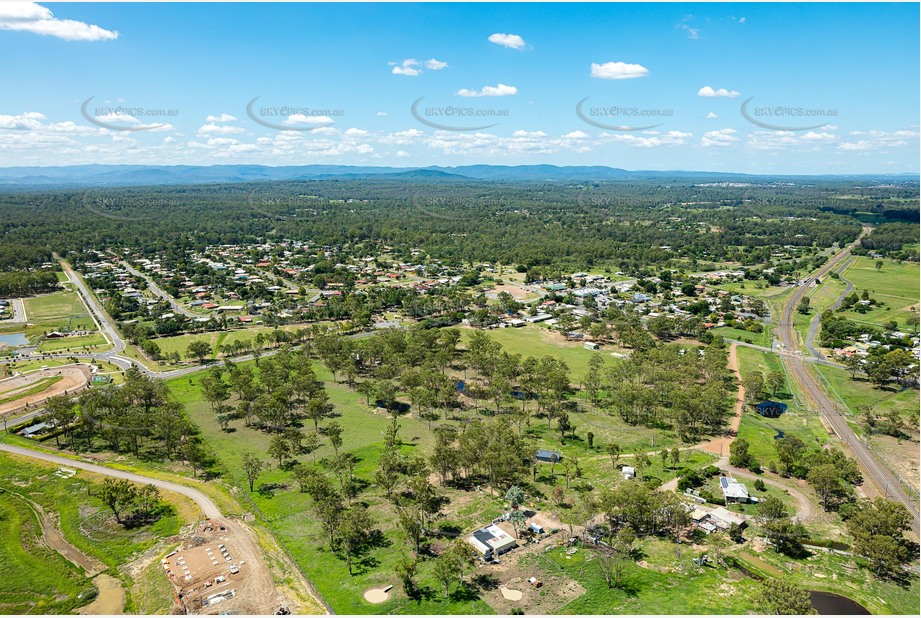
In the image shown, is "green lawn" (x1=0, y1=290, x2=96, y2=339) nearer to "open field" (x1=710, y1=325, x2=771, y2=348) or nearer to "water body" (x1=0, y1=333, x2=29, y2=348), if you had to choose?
"water body" (x1=0, y1=333, x2=29, y2=348)

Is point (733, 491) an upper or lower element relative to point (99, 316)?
lower

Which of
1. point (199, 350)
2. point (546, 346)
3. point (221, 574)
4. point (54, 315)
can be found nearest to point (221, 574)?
point (221, 574)

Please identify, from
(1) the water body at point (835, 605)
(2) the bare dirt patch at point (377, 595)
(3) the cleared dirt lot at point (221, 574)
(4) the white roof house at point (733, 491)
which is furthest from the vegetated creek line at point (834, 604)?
(3) the cleared dirt lot at point (221, 574)

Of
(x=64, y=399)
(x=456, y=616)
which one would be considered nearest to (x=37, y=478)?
(x=64, y=399)

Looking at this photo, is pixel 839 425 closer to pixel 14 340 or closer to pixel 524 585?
pixel 524 585

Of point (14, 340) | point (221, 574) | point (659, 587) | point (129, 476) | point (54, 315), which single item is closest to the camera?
point (659, 587)

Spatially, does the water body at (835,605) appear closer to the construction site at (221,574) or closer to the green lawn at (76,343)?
the construction site at (221,574)
